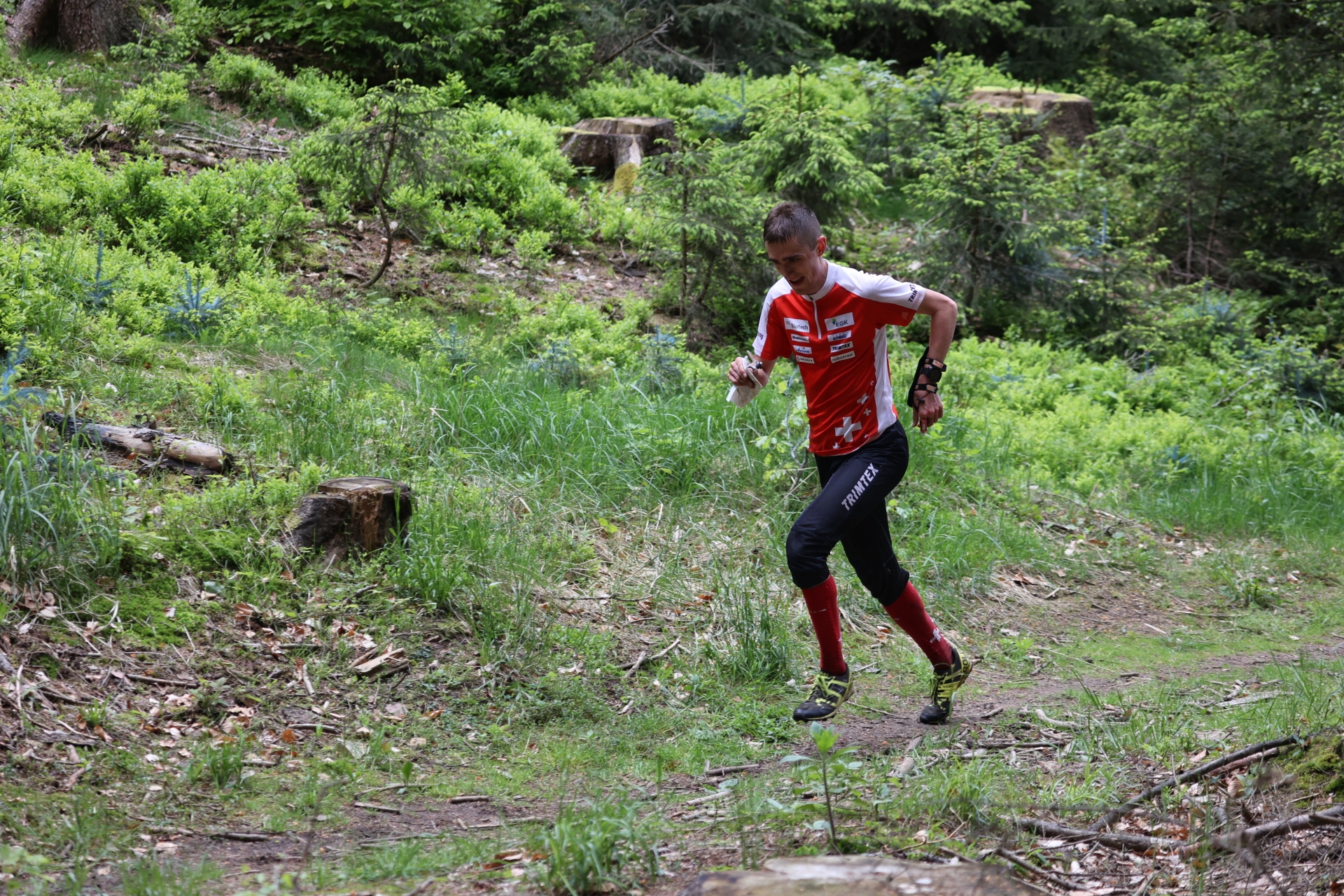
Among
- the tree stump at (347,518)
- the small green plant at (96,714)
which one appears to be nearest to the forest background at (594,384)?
the small green plant at (96,714)

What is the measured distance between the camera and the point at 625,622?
580cm

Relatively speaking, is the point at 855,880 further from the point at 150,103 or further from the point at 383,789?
the point at 150,103

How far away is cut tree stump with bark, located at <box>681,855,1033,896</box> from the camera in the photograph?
8.45 feet

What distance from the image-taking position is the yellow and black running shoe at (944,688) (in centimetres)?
482

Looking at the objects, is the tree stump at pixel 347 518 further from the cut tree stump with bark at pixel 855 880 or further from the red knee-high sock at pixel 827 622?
the cut tree stump with bark at pixel 855 880

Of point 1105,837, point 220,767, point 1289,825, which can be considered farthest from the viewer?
point 220,767

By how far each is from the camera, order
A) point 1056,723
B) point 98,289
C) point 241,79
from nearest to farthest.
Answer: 1. point 1056,723
2. point 98,289
3. point 241,79

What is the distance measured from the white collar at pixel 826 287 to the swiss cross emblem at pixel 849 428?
1.82ft

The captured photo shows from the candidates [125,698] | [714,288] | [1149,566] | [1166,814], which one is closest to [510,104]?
[714,288]

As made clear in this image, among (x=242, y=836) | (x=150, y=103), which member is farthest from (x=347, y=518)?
(x=150, y=103)

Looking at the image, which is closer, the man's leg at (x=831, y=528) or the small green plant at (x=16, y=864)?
the small green plant at (x=16, y=864)

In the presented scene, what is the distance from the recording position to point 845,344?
452cm

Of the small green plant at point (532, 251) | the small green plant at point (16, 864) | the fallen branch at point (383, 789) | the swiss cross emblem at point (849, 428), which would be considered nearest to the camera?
the small green plant at point (16, 864)

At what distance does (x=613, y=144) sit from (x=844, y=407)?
9.64 meters
